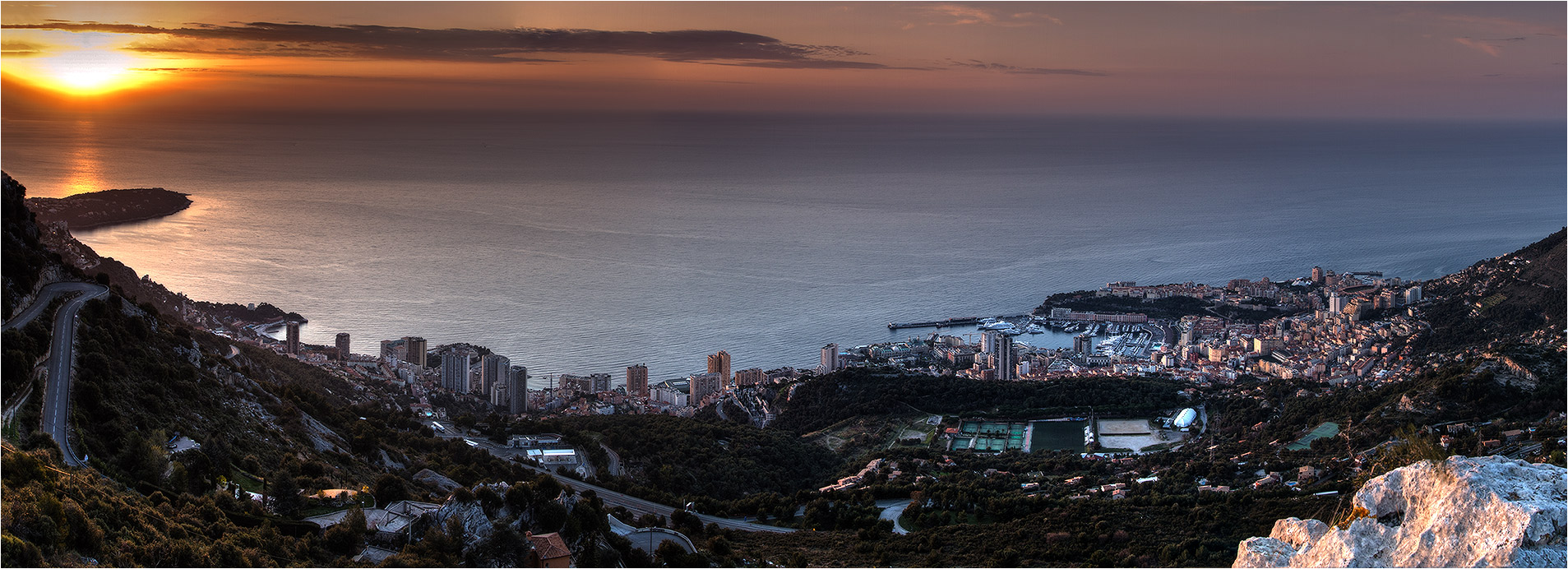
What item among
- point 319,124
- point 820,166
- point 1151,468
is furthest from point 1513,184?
point 319,124

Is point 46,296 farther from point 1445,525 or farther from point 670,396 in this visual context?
point 1445,525

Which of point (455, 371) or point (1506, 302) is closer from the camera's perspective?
point (1506, 302)

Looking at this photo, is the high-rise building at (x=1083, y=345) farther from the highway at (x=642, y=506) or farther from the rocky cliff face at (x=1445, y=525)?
the rocky cliff face at (x=1445, y=525)

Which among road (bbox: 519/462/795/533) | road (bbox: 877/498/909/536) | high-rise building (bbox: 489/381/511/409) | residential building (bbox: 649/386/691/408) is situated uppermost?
road (bbox: 877/498/909/536)

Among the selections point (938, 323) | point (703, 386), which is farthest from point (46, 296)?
point (938, 323)

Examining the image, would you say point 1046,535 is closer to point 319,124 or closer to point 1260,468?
point 1260,468

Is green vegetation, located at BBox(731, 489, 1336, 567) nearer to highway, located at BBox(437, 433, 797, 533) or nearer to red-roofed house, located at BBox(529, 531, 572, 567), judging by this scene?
highway, located at BBox(437, 433, 797, 533)

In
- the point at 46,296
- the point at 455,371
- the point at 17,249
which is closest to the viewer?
the point at 46,296

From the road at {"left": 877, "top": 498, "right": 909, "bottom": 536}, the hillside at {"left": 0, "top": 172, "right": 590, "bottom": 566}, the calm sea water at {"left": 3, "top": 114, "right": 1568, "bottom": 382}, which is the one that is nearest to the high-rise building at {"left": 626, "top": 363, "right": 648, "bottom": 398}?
the calm sea water at {"left": 3, "top": 114, "right": 1568, "bottom": 382}
